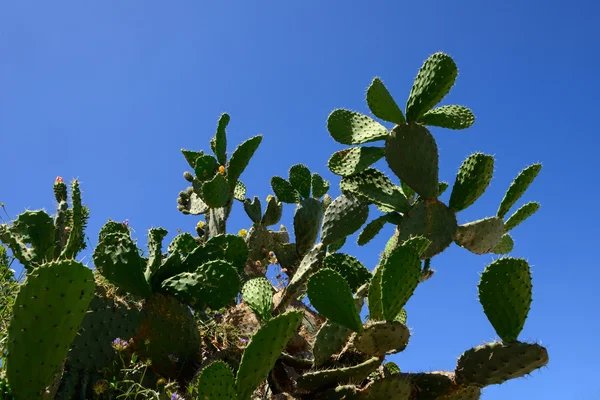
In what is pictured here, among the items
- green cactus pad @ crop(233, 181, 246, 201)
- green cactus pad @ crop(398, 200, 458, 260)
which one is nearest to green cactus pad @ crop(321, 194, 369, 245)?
green cactus pad @ crop(398, 200, 458, 260)

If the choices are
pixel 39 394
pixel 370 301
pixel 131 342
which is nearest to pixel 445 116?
pixel 370 301

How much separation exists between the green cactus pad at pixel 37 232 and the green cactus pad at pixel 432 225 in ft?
7.21

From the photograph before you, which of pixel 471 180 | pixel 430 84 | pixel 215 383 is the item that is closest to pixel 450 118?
pixel 430 84

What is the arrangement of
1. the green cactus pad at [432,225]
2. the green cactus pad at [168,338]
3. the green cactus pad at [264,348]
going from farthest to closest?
the green cactus pad at [432,225] → the green cactus pad at [168,338] → the green cactus pad at [264,348]

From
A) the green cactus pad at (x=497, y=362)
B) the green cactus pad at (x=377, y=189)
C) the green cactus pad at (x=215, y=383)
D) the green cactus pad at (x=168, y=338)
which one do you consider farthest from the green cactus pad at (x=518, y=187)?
the green cactus pad at (x=215, y=383)

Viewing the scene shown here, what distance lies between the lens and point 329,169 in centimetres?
423

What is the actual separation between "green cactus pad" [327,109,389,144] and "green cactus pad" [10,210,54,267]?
1.95m

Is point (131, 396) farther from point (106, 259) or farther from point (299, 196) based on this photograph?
point (299, 196)

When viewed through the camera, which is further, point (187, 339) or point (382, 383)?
point (187, 339)

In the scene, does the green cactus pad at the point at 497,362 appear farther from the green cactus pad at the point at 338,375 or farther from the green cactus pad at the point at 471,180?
the green cactus pad at the point at 471,180

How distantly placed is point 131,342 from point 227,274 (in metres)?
0.63

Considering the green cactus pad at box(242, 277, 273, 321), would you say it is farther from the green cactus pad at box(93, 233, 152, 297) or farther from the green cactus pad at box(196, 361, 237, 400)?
the green cactus pad at box(196, 361, 237, 400)

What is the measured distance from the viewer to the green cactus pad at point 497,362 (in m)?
2.76

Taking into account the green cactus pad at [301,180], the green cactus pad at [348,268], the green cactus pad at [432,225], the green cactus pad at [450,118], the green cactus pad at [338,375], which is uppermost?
the green cactus pad at [301,180]
